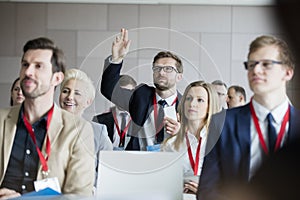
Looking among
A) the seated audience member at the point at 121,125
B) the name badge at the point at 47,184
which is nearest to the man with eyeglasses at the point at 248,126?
the seated audience member at the point at 121,125

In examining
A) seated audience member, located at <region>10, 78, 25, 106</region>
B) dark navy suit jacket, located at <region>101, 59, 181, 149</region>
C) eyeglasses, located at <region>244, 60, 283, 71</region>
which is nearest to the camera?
eyeglasses, located at <region>244, 60, 283, 71</region>

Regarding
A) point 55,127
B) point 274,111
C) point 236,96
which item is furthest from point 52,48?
point 274,111

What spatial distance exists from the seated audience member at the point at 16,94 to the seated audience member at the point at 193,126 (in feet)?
1.68

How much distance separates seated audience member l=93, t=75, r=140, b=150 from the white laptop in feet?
0.08

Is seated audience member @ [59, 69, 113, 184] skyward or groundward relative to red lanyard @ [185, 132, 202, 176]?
skyward

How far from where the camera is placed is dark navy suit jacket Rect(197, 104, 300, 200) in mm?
1470

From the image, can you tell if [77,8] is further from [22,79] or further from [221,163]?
[221,163]

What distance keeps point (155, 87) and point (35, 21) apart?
1.52 feet

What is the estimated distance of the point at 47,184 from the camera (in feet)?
5.14

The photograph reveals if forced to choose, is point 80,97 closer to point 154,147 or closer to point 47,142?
point 47,142

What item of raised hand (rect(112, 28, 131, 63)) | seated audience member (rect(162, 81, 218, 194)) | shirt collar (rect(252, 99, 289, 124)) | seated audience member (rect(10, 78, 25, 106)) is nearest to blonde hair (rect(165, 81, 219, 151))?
seated audience member (rect(162, 81, 218, 194))

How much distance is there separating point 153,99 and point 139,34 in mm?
217

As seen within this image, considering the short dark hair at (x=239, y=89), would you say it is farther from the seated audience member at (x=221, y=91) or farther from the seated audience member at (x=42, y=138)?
the seated audience member at (x=42, y=138)

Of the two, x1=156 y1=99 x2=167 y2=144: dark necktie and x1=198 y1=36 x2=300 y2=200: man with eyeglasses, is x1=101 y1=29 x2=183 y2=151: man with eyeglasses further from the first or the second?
x1=198 y1=36 x2=300 y2=200: man with eyeglasses
